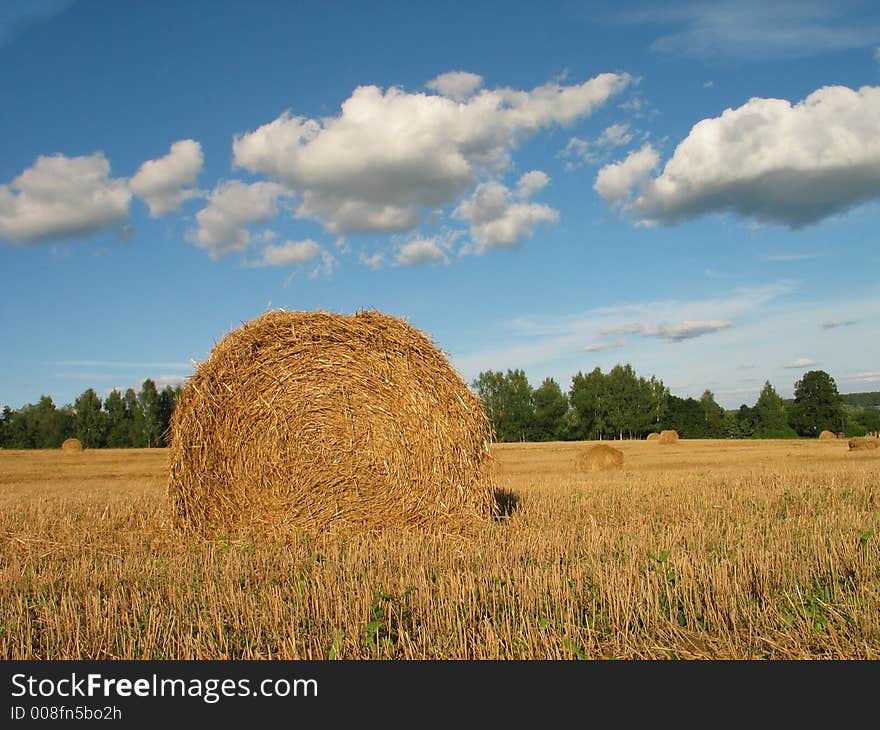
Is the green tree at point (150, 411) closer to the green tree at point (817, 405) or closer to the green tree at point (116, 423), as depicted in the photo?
the green tree at point (116, 423)

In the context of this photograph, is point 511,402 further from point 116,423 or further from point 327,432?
point 327,432

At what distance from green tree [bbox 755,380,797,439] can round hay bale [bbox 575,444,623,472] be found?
62.3 m

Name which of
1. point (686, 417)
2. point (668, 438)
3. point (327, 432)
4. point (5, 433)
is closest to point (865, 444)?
point (668, 438)

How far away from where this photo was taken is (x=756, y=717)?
3.18 meters

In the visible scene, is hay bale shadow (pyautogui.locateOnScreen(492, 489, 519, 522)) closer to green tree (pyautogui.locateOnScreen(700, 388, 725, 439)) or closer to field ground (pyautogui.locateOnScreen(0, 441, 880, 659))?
field ground (pyautogui.locateOnScreen(0, 441, 880, 659))

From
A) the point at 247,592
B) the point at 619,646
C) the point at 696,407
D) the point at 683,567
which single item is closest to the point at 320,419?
the point at 247,592

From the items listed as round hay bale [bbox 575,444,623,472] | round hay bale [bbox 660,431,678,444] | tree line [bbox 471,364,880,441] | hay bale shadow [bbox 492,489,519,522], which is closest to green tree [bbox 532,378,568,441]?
tree line [bbox 471,364,880,441]

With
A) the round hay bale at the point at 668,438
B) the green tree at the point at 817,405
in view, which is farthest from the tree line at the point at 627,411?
the round hay bale at the point at 668,438

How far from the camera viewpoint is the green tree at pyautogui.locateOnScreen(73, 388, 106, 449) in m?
62.8

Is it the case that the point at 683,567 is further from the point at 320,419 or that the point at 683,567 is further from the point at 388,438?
the point at 320,419

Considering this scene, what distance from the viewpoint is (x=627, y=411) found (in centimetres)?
7350

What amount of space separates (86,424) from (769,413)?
7292cm

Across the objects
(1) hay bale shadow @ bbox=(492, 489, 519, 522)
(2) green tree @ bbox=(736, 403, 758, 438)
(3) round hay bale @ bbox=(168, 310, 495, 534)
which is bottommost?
(2) green tree @ bbox=(736, 403, 758, 438)

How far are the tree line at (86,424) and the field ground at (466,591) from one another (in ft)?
188
